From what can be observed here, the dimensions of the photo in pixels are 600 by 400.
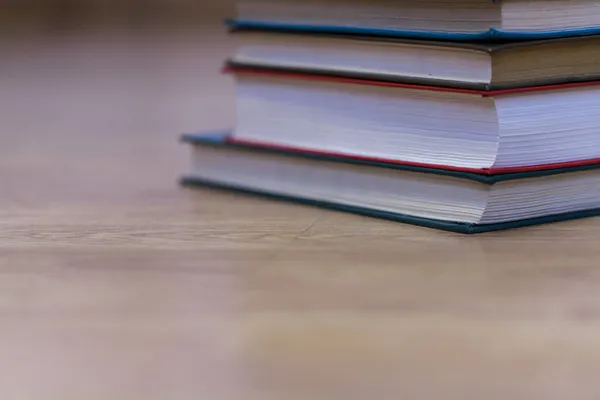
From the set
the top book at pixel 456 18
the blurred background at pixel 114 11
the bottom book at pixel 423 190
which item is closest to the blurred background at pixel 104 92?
the blurred background at pixel 114 11

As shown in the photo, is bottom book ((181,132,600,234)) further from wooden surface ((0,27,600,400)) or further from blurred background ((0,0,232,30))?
blurred background ((0,0,232,30))

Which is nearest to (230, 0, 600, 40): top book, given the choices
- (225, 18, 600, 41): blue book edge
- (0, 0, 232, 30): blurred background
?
(225, 18, 600, 41): blue book edge

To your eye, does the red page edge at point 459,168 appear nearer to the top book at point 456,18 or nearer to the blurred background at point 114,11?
the top book at point 456,18

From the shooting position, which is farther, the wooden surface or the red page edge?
the red page edge

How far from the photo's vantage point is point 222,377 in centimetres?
50

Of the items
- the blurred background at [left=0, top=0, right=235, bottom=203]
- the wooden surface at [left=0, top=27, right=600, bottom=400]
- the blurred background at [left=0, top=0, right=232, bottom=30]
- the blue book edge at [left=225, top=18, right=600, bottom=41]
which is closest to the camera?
the wooden surface at [left=0, top=27, right=600, bottom=400]

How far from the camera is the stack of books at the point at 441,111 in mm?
796

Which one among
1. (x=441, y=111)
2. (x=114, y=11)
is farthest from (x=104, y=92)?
(x=114, y=11)

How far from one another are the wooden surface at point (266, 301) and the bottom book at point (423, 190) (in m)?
0.02

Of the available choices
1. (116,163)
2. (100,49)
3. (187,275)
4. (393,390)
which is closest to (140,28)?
(100,49)

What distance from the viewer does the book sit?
791 mm

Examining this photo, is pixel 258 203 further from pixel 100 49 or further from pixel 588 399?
pixel 100 49

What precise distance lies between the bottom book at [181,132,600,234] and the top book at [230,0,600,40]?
107 mm

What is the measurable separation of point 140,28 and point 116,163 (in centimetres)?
227
